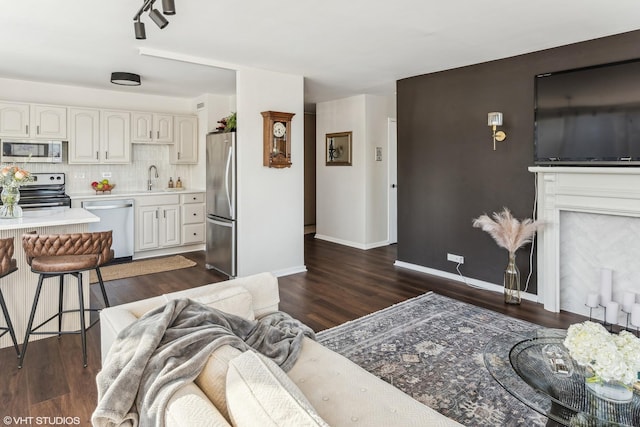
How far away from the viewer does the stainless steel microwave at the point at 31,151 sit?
5137 millimetres

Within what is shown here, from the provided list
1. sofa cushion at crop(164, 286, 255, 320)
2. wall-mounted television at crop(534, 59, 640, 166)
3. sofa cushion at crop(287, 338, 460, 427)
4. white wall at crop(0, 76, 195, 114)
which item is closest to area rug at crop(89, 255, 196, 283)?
white wall at crop(0, 76, 195, 114)

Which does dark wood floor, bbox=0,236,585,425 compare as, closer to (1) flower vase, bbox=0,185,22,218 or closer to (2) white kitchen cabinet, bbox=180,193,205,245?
(2) white kitchen cabinet, bbox=180,193,205,245

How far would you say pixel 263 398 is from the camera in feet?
3.50

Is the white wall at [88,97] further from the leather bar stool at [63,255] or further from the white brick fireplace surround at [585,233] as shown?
the white brick fireplace surround at [585,233]

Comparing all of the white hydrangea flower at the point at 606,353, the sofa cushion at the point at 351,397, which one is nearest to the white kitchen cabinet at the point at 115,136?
the sofa cushion at the point at 351,397

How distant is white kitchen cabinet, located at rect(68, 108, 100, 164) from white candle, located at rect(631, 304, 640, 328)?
6.51 metres

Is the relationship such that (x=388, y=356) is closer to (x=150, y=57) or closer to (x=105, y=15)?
(x=105, y=15)

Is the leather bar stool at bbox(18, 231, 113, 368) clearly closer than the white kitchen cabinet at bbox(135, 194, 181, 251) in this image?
Yes

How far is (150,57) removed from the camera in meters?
4.16

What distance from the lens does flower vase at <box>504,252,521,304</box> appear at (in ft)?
13.2

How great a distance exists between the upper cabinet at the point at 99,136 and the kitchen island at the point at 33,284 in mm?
2651

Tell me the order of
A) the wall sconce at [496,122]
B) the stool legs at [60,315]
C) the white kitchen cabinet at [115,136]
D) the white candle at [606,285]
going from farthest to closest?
the white kitchen cabinet at [115,136] → the wall sconce at [496,122] → the white candle at [606,285] → the stool legs at [60,315]

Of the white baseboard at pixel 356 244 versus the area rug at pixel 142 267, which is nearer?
the area rug at pixel 142 267

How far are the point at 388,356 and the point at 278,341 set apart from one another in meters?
1.15
